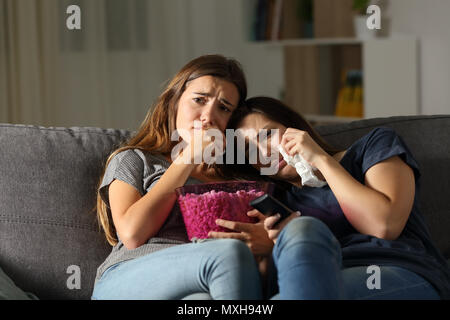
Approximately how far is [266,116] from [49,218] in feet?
2.07

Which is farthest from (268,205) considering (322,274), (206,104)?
(206,104)

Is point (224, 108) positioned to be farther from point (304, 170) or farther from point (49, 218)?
point (49, 218)

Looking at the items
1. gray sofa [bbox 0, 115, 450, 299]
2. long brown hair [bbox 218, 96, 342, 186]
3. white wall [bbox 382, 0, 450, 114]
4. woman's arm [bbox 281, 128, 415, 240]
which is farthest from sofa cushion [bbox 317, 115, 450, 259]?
white wall [bbox 382, 0, 450, 114]

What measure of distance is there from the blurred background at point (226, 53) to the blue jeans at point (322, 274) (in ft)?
7.26

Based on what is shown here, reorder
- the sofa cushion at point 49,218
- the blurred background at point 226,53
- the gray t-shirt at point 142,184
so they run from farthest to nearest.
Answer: the blurred background at point 226,53
the sofa cushion at point 49,218
the gray t-shirt at point 142,184

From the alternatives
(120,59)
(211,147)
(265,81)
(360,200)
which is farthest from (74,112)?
(360,200)

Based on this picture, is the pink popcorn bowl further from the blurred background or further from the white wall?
the white wall

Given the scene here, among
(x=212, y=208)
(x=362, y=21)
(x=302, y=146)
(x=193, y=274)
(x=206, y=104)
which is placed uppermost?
(x=362, y=21)

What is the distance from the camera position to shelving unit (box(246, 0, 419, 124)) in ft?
12.1

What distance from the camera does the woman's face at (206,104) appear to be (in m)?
1.81

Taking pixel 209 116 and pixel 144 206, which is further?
pixel 209 116

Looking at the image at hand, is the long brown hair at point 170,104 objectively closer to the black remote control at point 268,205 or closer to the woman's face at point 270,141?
the woman's face at point 270,141

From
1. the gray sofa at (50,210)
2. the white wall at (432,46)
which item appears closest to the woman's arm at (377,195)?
the gray sofa at (50,210)

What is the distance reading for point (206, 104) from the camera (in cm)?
183
